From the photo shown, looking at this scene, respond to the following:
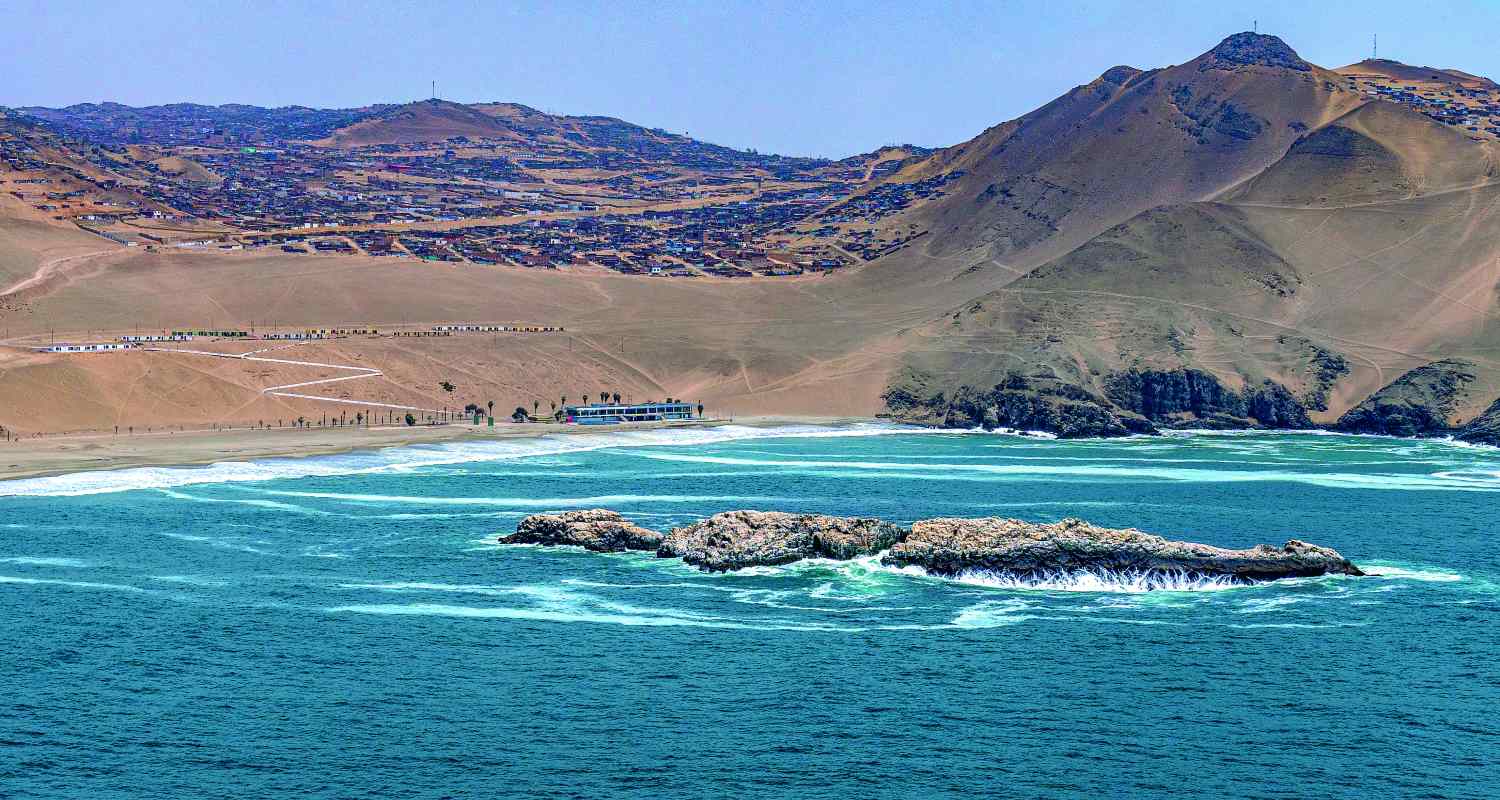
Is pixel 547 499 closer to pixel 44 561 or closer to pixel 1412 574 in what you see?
pixel 44 561

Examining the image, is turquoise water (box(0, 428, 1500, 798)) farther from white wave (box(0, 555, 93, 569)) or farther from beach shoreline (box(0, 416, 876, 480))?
beach shoreline (box(0, 416, 876, 480))

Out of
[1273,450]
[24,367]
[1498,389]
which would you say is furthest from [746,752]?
[1498,389]

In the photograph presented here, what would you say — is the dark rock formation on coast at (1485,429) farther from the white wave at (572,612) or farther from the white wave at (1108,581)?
the white wave at (572,612)

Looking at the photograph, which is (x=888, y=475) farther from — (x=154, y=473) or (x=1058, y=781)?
(x=1058, y=781)

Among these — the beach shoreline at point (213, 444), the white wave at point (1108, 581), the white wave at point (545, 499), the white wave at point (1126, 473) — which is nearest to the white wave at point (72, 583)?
the white wave at point (545, 499)

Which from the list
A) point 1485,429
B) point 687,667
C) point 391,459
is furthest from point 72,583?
point 1485,429

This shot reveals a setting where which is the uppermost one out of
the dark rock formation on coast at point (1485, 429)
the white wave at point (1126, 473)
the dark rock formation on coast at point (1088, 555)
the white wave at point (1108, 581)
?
the dark rock formation on coast at point (1485, 429)

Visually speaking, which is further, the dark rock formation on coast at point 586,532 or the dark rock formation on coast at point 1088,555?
the dark rock formation on coast at point 586,532
